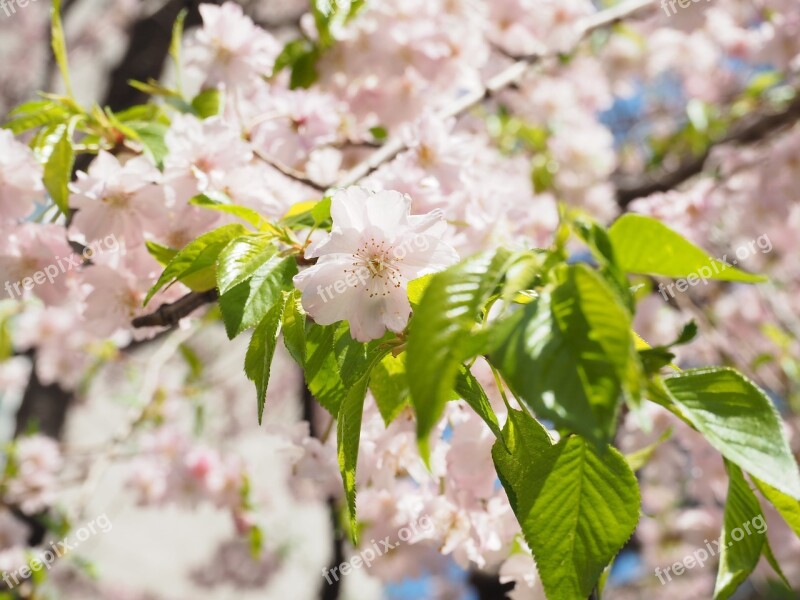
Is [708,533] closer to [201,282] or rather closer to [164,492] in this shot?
[164,492]

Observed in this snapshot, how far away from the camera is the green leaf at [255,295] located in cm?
56

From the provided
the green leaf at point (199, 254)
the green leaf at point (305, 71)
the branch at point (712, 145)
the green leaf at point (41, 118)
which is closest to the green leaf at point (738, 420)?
the green leaf at point (199, 254)

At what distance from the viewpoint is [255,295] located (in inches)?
22.8

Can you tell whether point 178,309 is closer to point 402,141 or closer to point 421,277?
point 421,277

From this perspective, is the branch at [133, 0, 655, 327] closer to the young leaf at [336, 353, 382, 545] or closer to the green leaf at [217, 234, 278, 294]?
the green leaf at [217, 234, 278, 294]

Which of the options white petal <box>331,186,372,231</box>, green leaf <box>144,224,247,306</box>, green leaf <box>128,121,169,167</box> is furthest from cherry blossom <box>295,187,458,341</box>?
green leaf <box>128,121,169,167</box>

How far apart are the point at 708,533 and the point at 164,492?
209 cm

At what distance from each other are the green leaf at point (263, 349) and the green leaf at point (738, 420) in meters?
0.29

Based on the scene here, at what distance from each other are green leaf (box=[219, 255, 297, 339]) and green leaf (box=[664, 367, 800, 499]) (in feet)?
1.05

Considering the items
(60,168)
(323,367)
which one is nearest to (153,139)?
(60,168)

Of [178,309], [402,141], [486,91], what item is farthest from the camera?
[486,91]

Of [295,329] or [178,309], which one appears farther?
[178,309]

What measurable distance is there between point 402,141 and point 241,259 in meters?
0.60

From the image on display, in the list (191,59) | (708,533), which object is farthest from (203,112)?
(708,533)
